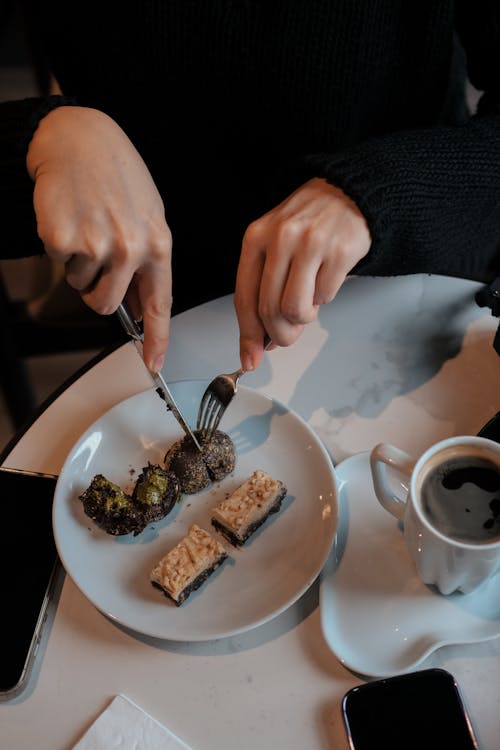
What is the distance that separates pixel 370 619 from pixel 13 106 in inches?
32.5

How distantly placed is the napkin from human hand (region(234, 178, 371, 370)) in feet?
1.37

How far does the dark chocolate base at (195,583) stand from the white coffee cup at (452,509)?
21cm

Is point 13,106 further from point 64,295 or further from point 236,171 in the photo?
point 64,295

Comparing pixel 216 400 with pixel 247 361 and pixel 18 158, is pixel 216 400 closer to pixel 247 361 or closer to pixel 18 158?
pixel 247 361

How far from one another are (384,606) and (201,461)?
28cm

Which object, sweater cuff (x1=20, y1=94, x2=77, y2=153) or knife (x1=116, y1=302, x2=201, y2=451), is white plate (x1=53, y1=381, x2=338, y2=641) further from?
sweater cuff (x1=20, y1=94, x2=77, y2=153)

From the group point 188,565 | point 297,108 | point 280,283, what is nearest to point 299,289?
point 280,283

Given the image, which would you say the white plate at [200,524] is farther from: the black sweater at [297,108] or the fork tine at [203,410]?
the black sweater at [297,108]

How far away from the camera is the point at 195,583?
30.1 inches

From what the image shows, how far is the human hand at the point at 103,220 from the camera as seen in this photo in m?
0.74

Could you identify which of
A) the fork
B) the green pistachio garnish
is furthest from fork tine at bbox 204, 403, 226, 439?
the green pistachio garnish

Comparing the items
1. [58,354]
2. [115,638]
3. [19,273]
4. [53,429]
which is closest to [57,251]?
[53,429]

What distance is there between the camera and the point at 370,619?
728 millimetres

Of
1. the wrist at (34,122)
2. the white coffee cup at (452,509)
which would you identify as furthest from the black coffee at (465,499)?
the wrist at (34,122)
